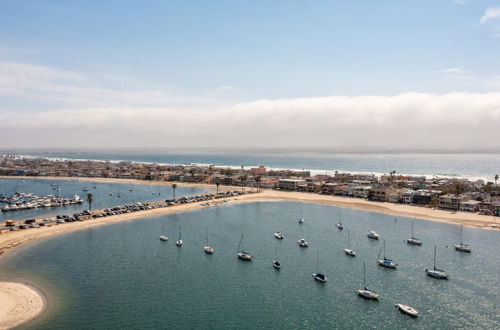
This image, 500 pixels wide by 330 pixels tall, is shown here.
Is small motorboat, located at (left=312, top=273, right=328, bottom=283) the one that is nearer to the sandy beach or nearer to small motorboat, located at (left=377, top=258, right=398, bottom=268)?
small motorboat, located at (left=377, top=258, right=398, bottom=268)

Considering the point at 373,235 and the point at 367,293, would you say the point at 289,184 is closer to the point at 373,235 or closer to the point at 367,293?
the point at 373,235

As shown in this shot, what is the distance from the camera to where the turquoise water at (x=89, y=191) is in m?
98.1

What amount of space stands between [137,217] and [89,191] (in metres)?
62.1

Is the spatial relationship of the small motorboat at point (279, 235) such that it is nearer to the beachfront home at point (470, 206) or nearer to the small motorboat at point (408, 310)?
the small motorboat at point (408, 310)

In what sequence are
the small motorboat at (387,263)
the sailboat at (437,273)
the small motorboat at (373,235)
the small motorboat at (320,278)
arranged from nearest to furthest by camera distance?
the small motorboat at (320,278)
the sailboat at (437,273)
the small motorboat at (387,263)
the small motorboat at (373,235)

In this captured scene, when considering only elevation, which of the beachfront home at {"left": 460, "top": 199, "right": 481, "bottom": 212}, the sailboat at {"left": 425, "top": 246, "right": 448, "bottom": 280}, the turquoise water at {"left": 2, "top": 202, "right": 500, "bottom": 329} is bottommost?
the turquoise water at {"left": 2, "top": 202, "right": 500, "bottom": 329}

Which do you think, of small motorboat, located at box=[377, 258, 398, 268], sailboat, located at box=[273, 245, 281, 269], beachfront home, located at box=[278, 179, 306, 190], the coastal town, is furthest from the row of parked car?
small motorboat, located at box=[377, 258, 398, 268]

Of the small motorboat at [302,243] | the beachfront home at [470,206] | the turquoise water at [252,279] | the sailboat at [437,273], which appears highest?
the beachfront home at [470,206]

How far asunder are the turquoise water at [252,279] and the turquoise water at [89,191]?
3194cm

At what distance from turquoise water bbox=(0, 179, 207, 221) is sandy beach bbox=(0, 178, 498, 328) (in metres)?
20.2

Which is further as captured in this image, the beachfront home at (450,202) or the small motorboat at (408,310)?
the beachfront home at (450,202)

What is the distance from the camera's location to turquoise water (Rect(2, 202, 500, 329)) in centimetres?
3788

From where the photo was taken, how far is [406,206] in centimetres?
10262

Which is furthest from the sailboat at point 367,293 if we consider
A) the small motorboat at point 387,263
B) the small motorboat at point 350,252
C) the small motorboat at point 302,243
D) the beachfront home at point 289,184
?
the beachfront home at point 289,184
